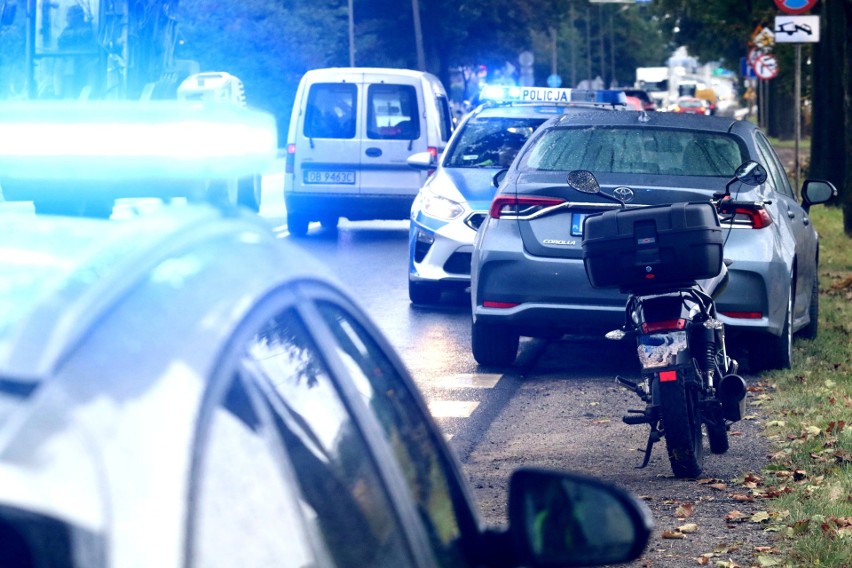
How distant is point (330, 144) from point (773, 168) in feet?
30.8

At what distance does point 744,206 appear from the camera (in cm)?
923

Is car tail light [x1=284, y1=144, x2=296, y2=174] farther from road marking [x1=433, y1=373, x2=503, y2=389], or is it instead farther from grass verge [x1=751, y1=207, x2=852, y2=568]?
road marking [x1=433, y1=373, x2=503, y2=389]

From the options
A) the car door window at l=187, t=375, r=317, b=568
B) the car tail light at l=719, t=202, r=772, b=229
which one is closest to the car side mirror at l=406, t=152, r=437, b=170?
the car tail light at l=719, t=202, r=772, b=229

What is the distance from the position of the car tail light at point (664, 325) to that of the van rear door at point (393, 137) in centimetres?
1208

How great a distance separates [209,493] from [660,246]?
5.41 metres

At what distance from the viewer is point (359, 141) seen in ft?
62.2

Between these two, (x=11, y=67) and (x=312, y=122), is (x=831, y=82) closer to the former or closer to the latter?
(x=312, y=122)

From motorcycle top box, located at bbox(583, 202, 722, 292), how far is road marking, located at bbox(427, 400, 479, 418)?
1.61m

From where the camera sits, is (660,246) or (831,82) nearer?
(660,246)

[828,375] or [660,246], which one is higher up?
Result: [660,246]

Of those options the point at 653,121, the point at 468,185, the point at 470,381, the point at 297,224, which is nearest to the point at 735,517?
the point at 470,381

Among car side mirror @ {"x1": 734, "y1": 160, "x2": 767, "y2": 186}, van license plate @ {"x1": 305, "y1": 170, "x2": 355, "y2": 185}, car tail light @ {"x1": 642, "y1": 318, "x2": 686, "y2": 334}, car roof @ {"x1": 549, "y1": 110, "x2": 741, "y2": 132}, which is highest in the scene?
car roof @ {"x1": 549, "y1": 110, "x2": 741, "y2": 132}

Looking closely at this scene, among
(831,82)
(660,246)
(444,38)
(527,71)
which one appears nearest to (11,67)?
(660,246)

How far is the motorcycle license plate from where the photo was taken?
6801mm
